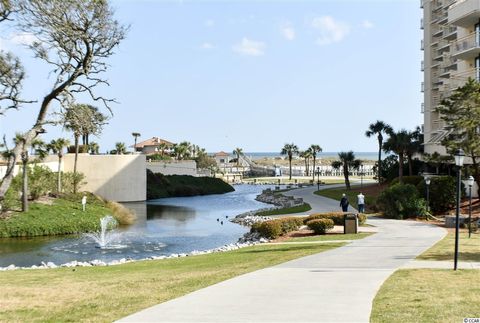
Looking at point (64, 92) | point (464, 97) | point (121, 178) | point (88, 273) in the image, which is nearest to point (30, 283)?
point (88, 273)

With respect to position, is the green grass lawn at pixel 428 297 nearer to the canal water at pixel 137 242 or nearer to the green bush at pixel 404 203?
the canal water at pixel 137 242

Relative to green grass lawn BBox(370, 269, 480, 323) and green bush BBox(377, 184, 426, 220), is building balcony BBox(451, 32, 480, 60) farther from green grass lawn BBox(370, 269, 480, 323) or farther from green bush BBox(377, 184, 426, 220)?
green grass lawn BBox(370, 269, 480, 323)

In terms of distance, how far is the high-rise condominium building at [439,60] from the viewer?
163 ft

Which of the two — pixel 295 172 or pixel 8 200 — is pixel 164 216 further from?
pixel 295 172

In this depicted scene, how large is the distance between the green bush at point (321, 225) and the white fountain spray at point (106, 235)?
35.7ft

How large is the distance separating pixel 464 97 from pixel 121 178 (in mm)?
45782

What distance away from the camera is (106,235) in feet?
123

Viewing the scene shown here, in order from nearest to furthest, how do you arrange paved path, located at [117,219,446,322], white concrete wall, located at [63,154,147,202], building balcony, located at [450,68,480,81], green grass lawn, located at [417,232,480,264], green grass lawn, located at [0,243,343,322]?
1. paved path, located at [117,219,446,322]
2. green grass lawn, located at [0,243,343,322]
3. green grass lawn, located at [417,232,480,264]
4. building balcony, located at [450,68,480,81]
5. white concrete wall, located at [63,154,147,202]

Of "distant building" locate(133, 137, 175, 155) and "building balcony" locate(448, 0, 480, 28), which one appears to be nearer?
"building balcony" locate(448, 0, 480, 28)

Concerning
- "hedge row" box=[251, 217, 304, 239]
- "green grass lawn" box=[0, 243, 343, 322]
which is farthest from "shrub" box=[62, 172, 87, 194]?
"green grass lawn" box=[0, 243, 343, 322]

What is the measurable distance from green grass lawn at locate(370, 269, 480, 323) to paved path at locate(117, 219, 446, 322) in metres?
0.30

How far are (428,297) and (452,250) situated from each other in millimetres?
9140

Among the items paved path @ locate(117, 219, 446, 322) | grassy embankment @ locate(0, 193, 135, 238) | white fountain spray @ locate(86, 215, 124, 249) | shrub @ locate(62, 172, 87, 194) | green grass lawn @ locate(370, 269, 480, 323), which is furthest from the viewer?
shrub @ locate(62, 172, 87, 194)

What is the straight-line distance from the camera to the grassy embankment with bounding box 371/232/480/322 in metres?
9.84
